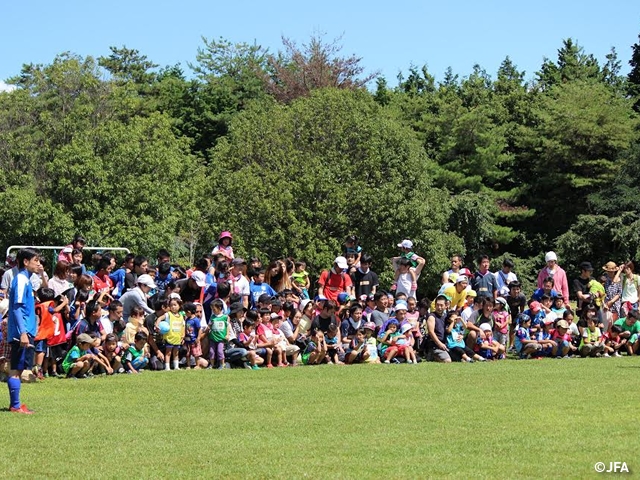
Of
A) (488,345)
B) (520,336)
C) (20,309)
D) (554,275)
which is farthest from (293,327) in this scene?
(20,309)

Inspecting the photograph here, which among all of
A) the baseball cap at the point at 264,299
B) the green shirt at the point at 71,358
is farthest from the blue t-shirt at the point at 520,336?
the green shirt at the point at 71,358

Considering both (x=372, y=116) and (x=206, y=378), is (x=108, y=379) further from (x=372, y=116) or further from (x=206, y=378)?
(x=372, y=116)

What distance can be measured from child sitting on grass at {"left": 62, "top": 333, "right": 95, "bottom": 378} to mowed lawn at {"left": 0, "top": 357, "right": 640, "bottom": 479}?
0.35 meters

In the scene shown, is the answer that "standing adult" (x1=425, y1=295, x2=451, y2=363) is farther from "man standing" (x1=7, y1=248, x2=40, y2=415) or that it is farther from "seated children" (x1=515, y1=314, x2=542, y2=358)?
"man standing" (x1=7, y1=248, x2=40, y2=415)

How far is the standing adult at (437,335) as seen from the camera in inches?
690

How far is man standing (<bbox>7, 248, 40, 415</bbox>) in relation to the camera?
10.9 m

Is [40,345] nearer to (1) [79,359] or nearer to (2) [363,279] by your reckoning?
(1) [79,359]

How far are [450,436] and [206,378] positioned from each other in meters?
5.97

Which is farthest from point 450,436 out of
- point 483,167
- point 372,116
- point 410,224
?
point 483,167

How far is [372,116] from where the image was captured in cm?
4772

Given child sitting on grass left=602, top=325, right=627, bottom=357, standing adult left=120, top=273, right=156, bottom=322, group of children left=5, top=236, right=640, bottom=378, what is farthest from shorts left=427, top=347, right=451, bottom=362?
standing adult left=120, top=273, right=156, bottom=322

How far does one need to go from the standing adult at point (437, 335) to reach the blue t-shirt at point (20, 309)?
8.12m

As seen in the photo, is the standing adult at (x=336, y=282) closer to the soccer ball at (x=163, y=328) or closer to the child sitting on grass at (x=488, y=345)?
the child sitting on grass at (x=488, y=345)

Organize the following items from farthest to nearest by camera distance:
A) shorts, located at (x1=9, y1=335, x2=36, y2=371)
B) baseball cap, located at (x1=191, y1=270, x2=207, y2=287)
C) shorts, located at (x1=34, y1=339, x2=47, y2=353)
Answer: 1. baseball cap, located at (x1=191, y1=270, x2=207, y2=287)
2. shorts, located at (x1=34, y1=339, x2=47, y2=353)
3. shorts, located at (x1=9, y1=335, x2=36, y2=371)
